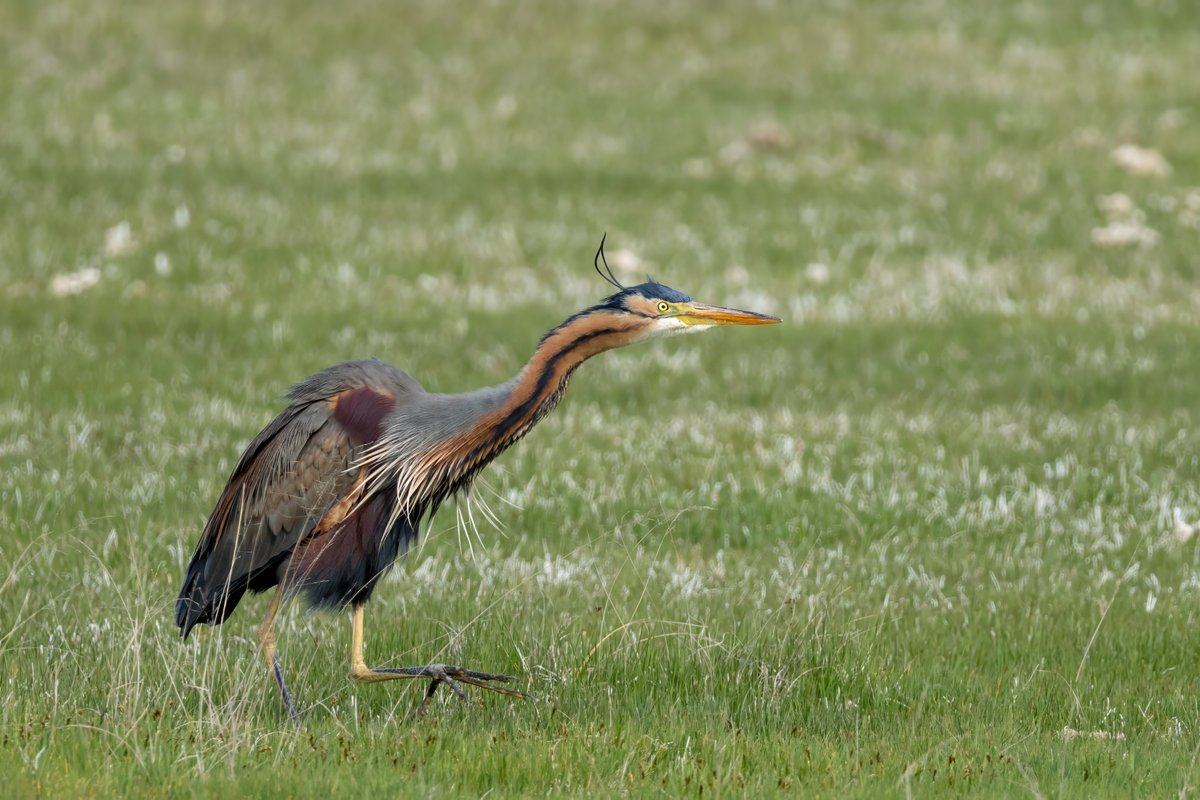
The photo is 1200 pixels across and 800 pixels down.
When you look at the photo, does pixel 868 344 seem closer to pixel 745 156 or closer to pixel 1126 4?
pixel 745 156

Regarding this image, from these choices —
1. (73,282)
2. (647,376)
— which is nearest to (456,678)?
(647,376)

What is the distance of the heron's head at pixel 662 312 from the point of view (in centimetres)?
641

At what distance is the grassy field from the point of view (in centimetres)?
621

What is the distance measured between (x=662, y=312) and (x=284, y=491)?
1.78 m

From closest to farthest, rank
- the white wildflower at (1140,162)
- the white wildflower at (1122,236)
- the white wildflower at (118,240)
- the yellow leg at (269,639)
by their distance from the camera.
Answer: the yellow leg at (269,639) → the white wildflower at (118,240) → the white wildflower at (1122,236) → the white wildflower at (1140,162)

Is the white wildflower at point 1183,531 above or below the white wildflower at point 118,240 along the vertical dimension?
below

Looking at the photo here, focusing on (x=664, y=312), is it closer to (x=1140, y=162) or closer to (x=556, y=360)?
(x=556, y=360)

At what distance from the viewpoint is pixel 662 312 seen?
21.2ft

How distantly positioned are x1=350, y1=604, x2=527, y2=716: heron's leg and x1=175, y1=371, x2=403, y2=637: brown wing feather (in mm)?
592

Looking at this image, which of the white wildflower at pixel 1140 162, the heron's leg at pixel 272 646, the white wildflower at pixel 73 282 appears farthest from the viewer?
the white wildflower at pixel 1140 162

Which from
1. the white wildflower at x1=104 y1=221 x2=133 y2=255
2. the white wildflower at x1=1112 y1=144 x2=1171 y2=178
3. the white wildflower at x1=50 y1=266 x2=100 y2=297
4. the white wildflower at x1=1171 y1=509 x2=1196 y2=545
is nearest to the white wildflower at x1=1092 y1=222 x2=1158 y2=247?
the white wildflower at x1=1112 y1=144 x2=1171 y2=178

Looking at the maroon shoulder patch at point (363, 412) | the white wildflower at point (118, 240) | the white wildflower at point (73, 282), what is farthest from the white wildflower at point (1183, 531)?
the white wildflower at point (118, 240)

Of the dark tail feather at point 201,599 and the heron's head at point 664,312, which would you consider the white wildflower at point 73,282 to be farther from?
the heron's head at point 664,312

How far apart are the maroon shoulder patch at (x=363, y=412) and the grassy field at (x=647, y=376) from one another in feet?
3.00
